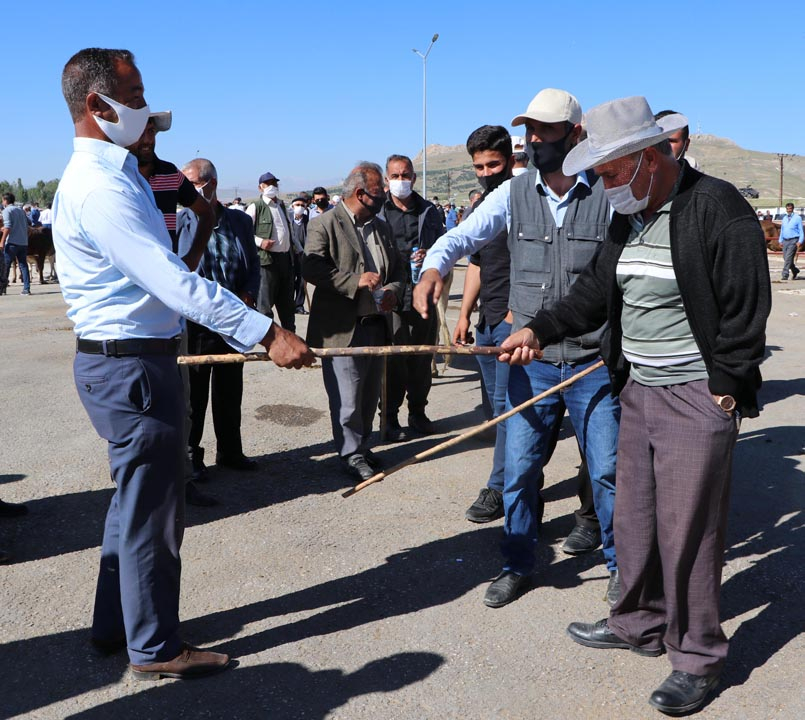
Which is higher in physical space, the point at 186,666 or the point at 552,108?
the point at 552,108

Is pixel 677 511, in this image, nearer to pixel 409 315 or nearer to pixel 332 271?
pixel 332 271

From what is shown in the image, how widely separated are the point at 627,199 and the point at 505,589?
6.40 ft

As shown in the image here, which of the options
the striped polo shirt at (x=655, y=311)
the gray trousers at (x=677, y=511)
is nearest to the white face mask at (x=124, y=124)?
the striped polo shirt at (x=655, y=311)

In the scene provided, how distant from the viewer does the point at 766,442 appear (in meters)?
6.45

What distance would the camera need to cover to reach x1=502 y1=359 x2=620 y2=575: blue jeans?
376 cm

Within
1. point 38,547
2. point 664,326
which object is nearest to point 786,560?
point 664,326

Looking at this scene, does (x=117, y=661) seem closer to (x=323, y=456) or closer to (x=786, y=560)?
(x=323, y=456)

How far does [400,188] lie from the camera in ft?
23.7

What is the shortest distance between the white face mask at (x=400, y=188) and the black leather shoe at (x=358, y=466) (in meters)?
2.63

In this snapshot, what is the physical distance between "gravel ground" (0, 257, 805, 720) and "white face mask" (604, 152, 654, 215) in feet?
6.09

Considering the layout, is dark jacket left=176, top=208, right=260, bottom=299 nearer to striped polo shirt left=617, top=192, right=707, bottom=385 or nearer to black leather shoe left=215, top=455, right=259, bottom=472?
black leather shoe left=215, top=455, right=259, bottom=472

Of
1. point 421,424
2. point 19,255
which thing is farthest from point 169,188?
point 19,255

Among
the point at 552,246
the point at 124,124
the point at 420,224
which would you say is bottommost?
the point at 552,246

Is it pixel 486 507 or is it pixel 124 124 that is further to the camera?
pixel 486 507
